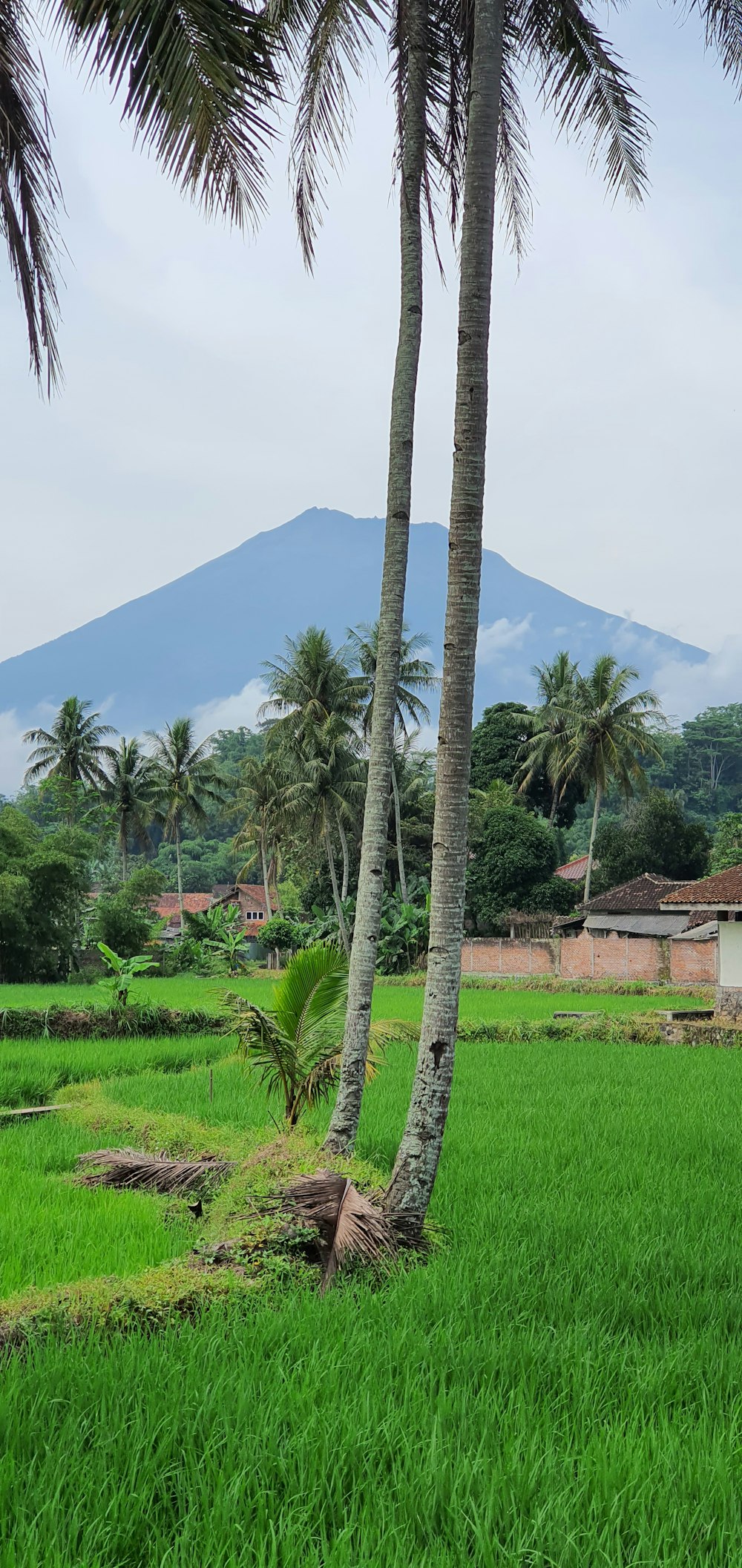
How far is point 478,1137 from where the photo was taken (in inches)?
325

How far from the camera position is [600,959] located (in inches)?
1202

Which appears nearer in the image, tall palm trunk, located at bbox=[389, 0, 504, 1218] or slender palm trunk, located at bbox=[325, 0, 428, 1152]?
tall palm trunk, located at bbox=[389, 0, 504, 1218]

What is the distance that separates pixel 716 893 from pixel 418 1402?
17664 mm

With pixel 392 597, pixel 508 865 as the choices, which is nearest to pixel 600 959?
pixel 508 865

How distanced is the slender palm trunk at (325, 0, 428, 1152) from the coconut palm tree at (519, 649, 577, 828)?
30.2m

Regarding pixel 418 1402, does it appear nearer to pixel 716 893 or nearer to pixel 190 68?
pixel 190 68

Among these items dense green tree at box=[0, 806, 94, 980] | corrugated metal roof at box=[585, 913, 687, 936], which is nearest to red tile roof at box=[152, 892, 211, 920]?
corrugated metal roof at box=[585, 913, 687, 936]

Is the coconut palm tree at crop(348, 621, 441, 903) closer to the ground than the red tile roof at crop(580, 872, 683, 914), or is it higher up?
higher up

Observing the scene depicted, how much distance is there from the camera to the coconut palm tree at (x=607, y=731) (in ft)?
122

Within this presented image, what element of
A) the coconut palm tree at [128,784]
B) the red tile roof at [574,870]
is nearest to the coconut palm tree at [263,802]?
the coconut palm tree at [128,784]

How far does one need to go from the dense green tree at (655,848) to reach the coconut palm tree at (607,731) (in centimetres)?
88

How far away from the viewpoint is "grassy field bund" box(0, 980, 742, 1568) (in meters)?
2.59

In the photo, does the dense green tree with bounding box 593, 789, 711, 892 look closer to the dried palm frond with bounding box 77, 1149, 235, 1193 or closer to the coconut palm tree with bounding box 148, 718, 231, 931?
the coconut palm tree with bounding box 148, 718, 231, 931

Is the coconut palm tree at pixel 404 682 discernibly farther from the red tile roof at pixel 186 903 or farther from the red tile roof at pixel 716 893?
the red tile roof at pixel 186 903
